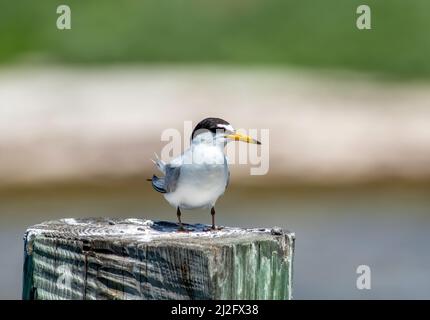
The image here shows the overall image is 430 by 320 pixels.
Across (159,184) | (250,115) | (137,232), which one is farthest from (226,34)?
(137,232)

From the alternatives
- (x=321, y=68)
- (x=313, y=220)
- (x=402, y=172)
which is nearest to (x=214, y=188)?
(x=313, y=220)

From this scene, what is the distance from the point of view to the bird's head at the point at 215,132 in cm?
630

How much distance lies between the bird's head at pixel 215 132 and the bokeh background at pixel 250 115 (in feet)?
16.9

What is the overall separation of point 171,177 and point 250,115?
43.3 ft

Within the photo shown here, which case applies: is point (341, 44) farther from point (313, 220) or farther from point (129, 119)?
point (313, 220)

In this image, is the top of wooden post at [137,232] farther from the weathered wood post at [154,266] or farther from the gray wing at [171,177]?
the gray wing at [171,177]

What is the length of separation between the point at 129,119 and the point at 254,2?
6.80 m

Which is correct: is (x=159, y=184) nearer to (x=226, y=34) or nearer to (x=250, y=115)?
(x=250, y=115)

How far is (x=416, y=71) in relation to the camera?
22.8m

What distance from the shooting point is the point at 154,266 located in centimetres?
486

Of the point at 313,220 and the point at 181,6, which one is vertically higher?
the point at 181,6

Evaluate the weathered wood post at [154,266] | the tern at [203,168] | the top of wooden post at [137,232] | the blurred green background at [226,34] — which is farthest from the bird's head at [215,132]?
the blurred green background at [226,34]

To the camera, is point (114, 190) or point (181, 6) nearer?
point (114, 190)

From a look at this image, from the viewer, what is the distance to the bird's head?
6301mm
